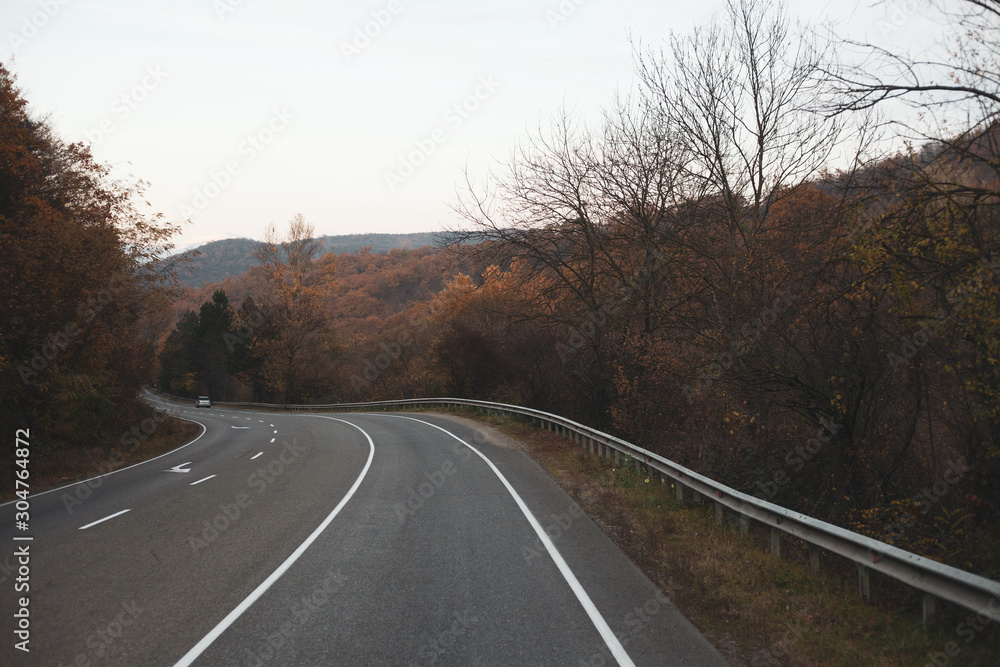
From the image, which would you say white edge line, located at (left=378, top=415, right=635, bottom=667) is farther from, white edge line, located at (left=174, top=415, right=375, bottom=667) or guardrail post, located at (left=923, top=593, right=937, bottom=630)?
white edge line, located at (left=174, top=415, right=375, bottom=667)

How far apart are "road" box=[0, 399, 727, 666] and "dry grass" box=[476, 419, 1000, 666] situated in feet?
1.22

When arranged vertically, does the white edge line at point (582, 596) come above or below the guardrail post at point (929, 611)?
below

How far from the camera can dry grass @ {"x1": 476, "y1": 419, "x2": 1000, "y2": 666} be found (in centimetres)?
477

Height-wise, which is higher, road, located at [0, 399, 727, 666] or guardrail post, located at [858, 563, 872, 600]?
guardrail post, located at [858, 563, 872, 600]

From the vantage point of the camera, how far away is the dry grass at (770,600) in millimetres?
4773

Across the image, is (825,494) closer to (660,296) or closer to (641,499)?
(641,499)

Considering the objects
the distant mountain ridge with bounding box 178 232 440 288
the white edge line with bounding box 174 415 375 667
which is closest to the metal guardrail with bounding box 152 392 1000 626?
the white edge line with bounding box 174 415 375 667

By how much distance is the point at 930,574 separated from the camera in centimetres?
473

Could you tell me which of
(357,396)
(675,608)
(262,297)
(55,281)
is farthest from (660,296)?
(262,297)

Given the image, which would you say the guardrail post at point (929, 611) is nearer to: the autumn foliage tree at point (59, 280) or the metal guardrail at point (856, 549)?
the metal guardrail at point (856, 549)

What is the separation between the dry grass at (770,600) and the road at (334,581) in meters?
0.37

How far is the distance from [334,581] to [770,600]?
4554 mm

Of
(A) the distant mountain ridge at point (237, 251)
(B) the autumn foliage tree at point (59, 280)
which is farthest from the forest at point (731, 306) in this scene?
(A) the distant mountain ridge at point (237, 251)

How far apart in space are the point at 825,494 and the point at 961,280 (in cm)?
483
